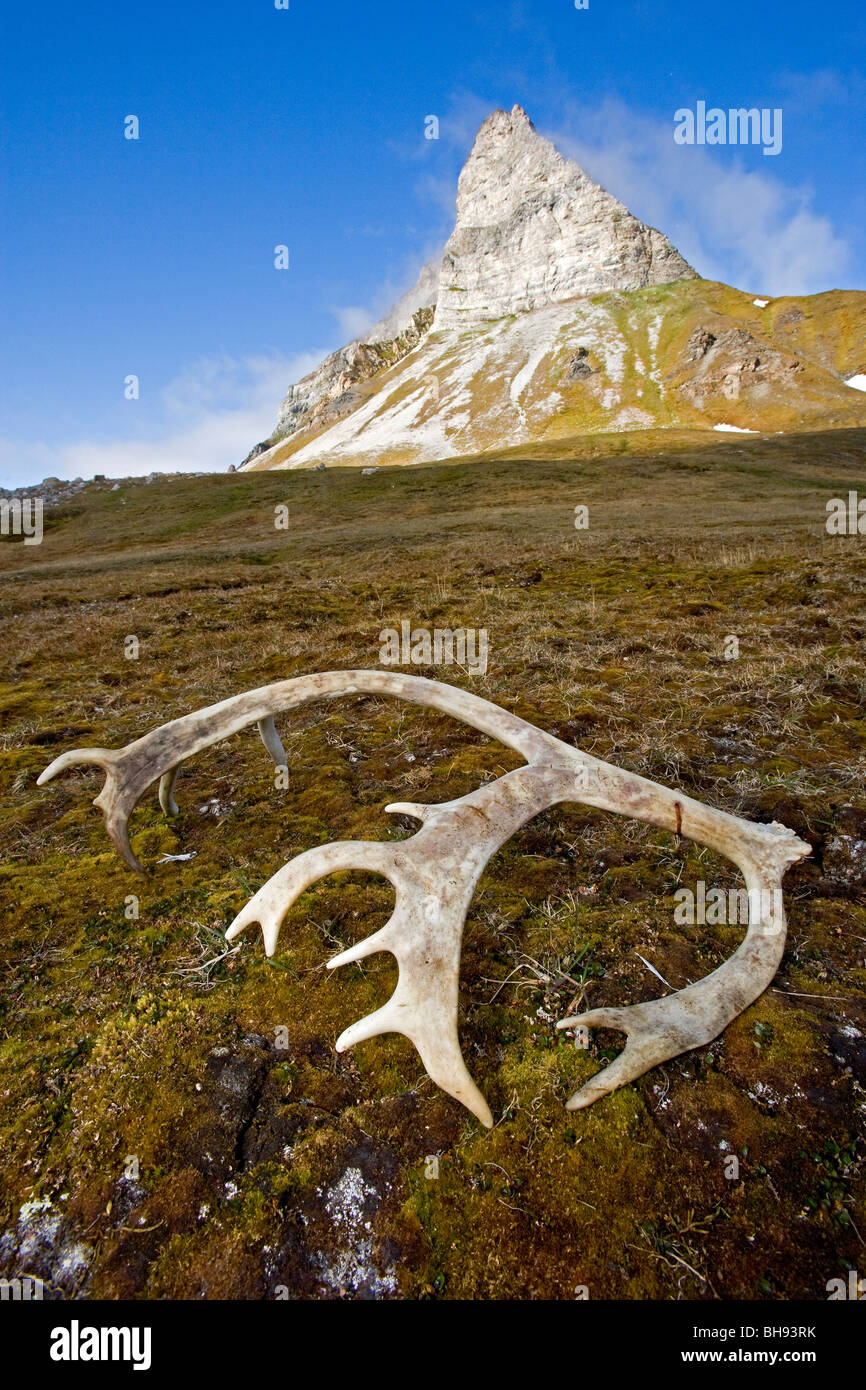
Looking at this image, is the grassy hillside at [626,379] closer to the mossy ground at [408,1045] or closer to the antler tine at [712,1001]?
the mossy ground at [408,1045]

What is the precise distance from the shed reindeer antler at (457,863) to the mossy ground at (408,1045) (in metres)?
0.16

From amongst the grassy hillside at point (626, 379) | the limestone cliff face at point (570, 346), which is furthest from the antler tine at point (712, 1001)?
the limestone cliff face at point (570, 346)

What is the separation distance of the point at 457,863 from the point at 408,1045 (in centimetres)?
86

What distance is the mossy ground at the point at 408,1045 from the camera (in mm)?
1912

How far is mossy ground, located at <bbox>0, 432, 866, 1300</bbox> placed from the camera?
1912mm

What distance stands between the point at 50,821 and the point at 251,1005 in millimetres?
3115

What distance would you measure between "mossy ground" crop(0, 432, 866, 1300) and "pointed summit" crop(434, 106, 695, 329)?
522ft

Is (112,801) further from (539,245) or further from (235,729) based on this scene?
(539,245)

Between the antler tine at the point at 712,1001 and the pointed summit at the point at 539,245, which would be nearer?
the antler tine at the point at 712,1001

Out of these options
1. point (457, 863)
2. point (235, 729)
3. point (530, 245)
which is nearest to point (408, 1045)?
point (457, 863)

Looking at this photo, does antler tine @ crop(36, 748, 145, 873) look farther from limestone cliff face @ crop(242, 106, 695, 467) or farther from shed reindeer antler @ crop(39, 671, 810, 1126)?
limestone cliff face @ crop(242, 106, 695, 467)
